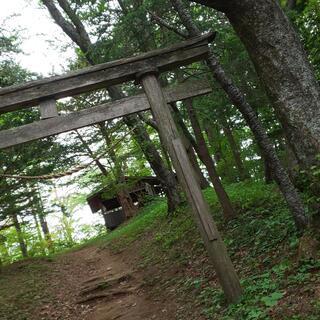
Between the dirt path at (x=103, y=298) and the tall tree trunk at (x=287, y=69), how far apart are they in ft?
12.8

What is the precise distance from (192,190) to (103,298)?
5.30 metres

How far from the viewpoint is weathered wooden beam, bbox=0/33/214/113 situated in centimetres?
545

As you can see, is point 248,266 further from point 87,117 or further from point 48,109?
point 48,109

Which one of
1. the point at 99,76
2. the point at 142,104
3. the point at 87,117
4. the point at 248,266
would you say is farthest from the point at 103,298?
the point at 99,76

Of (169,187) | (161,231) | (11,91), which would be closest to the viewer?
(11,91)

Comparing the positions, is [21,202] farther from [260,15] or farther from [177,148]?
[260,15]

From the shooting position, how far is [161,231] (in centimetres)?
1376

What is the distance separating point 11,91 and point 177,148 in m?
2.62

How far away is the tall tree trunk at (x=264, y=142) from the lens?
21.1 feet

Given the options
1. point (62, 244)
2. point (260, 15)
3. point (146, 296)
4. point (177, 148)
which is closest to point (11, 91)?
point (177, 148)

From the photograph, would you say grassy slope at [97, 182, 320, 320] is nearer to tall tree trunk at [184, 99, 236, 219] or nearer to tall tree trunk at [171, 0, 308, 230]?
tall tree trunk at [184, 99, 236, 219]

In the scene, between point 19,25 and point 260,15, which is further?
point 19,25

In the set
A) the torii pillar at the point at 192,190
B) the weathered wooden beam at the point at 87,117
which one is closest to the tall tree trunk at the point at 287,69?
the weathered wooden beam at the point at 87,117

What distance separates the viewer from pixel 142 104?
5809 millimetres
